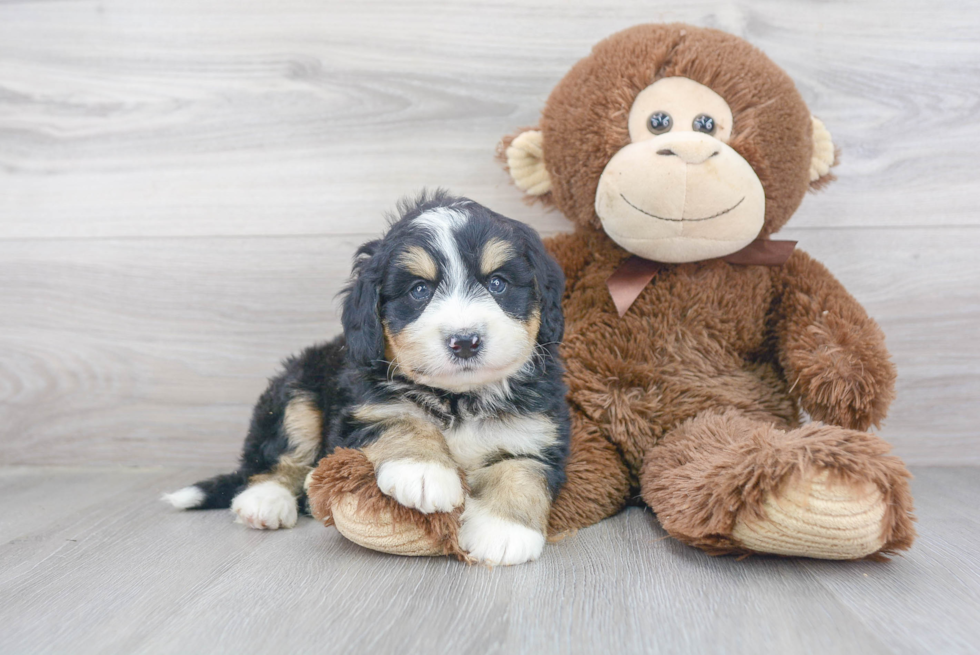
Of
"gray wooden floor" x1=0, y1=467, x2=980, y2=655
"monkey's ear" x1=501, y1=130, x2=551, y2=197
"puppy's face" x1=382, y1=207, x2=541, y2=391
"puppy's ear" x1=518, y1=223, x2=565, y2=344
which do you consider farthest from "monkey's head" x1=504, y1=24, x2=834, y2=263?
"gray wooden floor" x1=0, y1=467, x2=980, y2=655

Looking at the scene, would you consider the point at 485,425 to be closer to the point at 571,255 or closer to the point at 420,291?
the point at 420,291

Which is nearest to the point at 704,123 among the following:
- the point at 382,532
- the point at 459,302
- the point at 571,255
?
the point at 571,255

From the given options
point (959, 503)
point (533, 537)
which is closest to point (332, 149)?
point (533, 537)

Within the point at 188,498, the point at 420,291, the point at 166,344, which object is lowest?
the point at 188,498

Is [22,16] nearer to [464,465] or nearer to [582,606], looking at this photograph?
[464,465]

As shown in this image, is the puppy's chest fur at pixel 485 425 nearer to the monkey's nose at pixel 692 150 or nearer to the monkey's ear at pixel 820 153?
the monkey's nose at pixel 692 150

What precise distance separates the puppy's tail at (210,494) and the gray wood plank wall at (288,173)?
1.67 ft

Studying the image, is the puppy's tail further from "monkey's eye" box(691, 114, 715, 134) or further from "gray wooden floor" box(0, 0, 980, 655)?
"monkey's eye" box(691, 114, 715, 134)

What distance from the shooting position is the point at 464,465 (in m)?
1.65

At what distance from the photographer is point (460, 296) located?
1.49 m

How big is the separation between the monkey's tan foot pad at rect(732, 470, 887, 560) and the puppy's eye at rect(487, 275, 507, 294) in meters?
0.66

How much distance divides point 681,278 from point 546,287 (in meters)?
0.46

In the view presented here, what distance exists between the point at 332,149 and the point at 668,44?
3.73 ft

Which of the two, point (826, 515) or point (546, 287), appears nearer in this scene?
point (826, 515)
